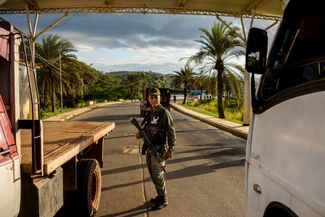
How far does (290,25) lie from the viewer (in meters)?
2.59

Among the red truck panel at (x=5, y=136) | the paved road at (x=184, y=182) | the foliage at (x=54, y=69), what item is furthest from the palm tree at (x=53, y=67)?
the red truck panel at (x=5, y=136)

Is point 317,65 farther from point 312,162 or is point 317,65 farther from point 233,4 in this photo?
point 233,4

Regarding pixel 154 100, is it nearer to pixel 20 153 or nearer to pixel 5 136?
pixel 20 153

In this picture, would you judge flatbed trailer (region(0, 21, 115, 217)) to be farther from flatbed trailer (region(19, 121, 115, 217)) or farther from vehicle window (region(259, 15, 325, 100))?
vehicle window (region(259, 15, 325, 100))

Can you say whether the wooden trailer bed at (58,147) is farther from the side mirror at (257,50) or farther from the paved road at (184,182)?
the side mirror at (257,50)

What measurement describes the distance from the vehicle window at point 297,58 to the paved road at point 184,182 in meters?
3.10

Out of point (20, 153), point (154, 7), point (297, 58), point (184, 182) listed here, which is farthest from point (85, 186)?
point (154, 7)

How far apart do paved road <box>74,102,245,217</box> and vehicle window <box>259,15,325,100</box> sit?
10.2ft

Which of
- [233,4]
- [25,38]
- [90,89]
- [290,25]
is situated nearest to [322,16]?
[290,25]

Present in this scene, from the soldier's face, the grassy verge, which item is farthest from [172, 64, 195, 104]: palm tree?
the soldier's face

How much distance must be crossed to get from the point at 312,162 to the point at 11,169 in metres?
1.87

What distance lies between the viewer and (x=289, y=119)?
2205 mm

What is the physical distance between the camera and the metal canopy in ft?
49.3

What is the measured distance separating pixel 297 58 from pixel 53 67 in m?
28.6
